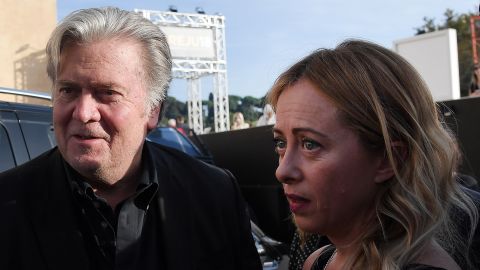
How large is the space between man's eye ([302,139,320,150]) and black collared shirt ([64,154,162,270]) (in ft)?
2.09

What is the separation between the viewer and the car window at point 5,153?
10.0 feet

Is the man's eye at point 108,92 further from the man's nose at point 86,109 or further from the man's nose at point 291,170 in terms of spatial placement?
the man's nose at point 291,170

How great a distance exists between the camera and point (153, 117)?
1897 mm

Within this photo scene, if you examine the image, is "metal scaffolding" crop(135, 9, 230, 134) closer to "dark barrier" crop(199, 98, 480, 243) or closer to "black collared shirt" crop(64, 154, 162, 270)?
"dark barrier" crop(199, 98, 480, 243)

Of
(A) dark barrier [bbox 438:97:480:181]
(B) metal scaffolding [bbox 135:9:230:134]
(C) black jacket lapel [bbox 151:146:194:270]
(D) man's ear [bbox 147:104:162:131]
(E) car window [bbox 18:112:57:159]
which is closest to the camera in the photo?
(C) black jacket lapel [bbox 151:146:194:270]

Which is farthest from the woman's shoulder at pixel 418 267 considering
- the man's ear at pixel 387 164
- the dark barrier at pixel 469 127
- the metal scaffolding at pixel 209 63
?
the metal scaffolding at pixel 209 63

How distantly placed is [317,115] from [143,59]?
0.69 metres

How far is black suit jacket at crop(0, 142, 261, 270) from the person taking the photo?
1.60 meters

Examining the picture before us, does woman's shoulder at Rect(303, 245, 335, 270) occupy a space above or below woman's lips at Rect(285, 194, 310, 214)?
below

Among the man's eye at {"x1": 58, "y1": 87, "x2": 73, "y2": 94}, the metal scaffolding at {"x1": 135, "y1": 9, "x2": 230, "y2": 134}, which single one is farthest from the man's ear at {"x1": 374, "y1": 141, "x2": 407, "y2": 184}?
the metal scaffolding at {"x1": 135, "y1": 9, "x2": 230, "y2": 134}

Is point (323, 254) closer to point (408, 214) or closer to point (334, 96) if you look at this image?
point (408, 214)

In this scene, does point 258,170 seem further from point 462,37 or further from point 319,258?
point 462,37

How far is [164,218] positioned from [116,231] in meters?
0.17

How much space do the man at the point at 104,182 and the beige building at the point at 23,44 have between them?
1264 cm
